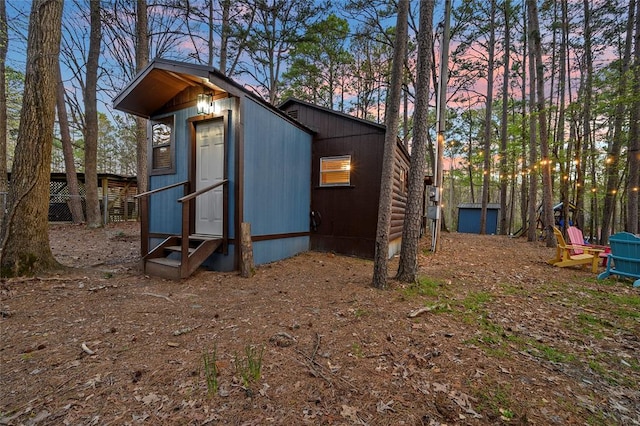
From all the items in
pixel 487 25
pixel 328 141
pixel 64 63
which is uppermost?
pixel 487 25

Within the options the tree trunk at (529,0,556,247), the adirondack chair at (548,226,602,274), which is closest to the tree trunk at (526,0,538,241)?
the tree trunk at (529,0,556,247)

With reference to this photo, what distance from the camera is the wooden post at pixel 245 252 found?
4.65 metres

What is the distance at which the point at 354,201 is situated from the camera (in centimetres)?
696

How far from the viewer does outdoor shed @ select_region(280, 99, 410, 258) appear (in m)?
6.77

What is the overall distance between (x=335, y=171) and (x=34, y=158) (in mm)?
5673

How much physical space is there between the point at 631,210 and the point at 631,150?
202 centimetres

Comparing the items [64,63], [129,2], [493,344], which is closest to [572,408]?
[493,344]

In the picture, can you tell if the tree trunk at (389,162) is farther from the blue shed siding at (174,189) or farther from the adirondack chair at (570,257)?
the adirondack chair at (570,257)

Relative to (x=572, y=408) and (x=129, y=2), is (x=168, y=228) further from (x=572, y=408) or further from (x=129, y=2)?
(x=129, y=2)

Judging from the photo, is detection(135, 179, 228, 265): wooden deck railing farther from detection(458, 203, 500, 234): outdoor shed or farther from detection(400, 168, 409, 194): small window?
detection(458, 203, 500, 234): outdoor shed

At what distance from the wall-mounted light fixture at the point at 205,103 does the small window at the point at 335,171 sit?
10.2ft

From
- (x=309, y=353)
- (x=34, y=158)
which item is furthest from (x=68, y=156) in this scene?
(x=309, y=353)

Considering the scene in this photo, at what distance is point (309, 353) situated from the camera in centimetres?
234

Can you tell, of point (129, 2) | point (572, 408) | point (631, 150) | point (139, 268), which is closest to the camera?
point (572, 408)
